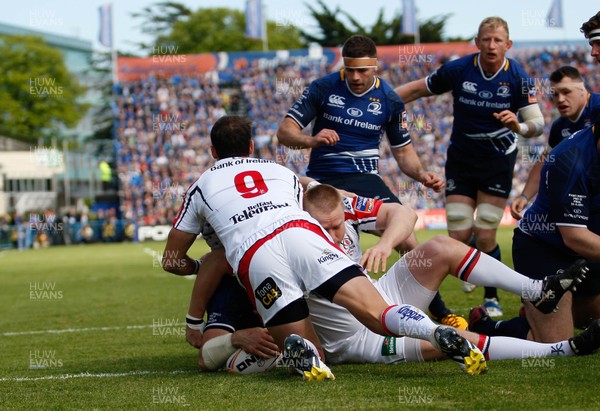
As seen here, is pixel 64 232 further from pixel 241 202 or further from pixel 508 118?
pixel 241 202

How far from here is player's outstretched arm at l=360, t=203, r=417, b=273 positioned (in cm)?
540

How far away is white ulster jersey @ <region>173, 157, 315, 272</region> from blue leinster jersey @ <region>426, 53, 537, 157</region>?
13.4 ft

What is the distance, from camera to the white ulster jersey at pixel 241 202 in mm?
5477

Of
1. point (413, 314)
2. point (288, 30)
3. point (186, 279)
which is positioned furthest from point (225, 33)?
point (413, 314)

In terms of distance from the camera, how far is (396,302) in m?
5.78

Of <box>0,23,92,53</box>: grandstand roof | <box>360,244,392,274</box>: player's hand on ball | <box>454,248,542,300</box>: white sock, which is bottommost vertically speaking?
<box>454,248,542,300</box>: white sock

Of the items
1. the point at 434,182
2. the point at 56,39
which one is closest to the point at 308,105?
the point at 434,182

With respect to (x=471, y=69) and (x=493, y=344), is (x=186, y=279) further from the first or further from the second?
(x=493, y=344)

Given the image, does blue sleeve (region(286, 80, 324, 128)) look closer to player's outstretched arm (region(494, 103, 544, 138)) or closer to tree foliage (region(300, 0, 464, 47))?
player's outstretched arm (region(494, 103, 544, 138))

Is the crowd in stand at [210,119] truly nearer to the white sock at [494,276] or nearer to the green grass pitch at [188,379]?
the green grass pitch at [188,379]

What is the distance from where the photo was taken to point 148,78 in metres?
44.8

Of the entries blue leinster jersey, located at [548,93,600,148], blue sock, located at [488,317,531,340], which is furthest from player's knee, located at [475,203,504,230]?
blue sock, located at [488,317,531,340]

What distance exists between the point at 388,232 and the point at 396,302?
0.49 meters

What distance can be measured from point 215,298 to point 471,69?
4452 millimetres
